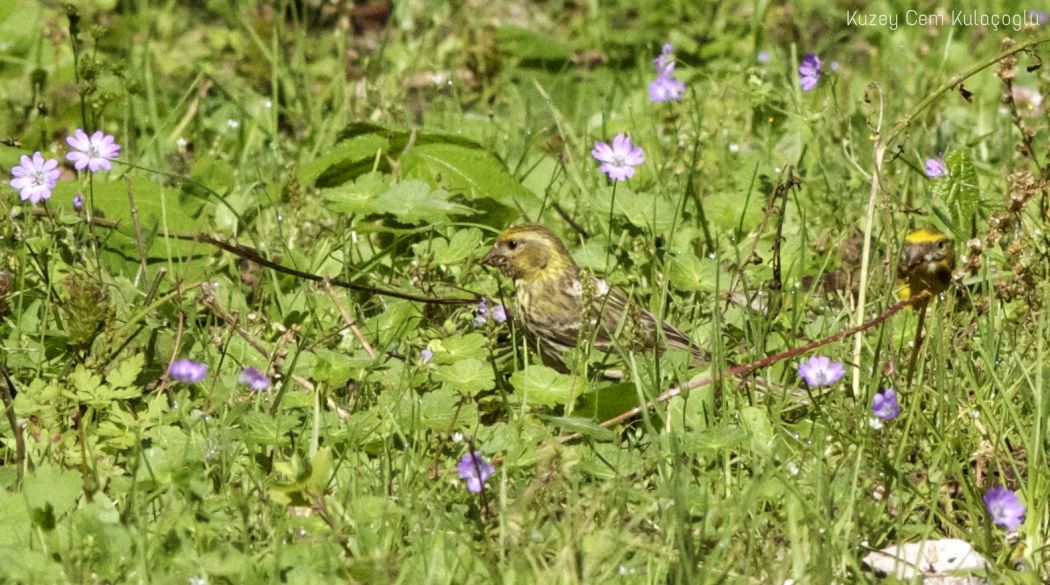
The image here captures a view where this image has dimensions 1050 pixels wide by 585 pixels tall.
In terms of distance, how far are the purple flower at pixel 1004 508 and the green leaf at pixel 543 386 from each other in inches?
44.0

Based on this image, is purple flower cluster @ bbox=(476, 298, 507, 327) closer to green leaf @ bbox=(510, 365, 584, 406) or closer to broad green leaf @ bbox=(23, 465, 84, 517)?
green leaf @ bbox=(510, 365, 584, 406)

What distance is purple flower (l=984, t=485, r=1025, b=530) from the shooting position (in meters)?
3.45

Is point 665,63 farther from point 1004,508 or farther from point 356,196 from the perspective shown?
point 1004,508

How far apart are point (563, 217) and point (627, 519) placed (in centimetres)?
233

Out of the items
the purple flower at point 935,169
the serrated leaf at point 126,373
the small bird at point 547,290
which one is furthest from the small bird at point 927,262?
the serrated leaf at point 126,373

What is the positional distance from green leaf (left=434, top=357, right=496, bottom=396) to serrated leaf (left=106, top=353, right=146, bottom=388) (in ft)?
2.59

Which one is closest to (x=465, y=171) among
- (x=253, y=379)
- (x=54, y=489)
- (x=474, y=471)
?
(x=253, y=379)

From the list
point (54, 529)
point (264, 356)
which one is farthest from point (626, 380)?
point (54, 529)

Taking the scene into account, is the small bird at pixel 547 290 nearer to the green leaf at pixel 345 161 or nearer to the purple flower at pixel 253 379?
the green leaf at pixel 345 161

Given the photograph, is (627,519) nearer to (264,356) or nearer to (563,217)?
(264,356)

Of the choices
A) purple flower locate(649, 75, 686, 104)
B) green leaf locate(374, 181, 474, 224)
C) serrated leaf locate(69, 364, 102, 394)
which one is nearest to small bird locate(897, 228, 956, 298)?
purple flower locate(649, 75, 686, 104)

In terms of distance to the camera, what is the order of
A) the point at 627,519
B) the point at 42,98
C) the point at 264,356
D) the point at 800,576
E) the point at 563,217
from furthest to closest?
the point at 42,98, the point at 563,217, the point at 264,356, the point at 627,519, the point at 800,576

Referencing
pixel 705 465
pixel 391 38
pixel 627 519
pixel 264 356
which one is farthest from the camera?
pixel 391 38

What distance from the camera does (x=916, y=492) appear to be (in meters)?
3.62
